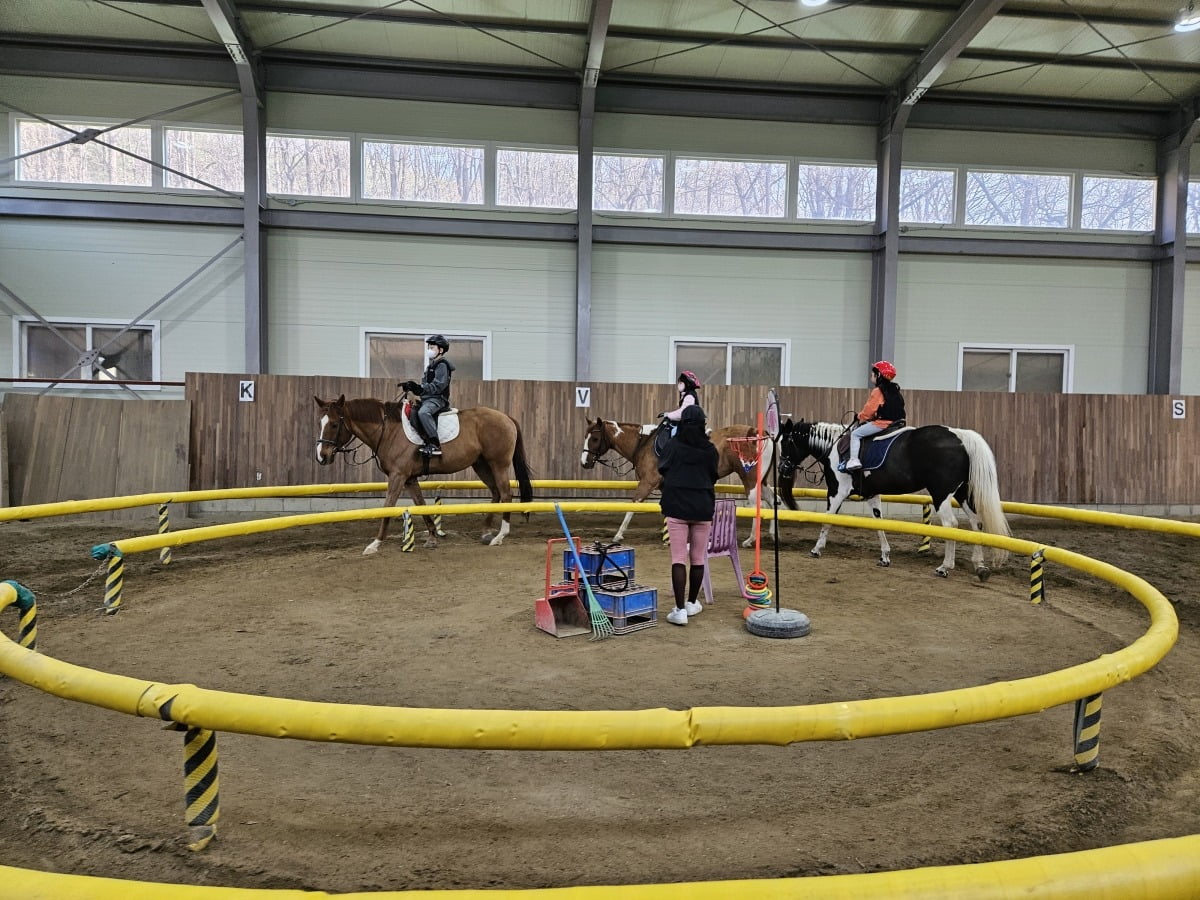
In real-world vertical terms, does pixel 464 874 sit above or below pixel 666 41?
below

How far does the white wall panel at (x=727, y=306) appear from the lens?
14586mm

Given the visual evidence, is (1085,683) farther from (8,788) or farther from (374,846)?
(8,788)

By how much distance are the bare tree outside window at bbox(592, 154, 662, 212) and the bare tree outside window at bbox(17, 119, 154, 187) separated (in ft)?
27.2

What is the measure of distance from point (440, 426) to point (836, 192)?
10.1 m

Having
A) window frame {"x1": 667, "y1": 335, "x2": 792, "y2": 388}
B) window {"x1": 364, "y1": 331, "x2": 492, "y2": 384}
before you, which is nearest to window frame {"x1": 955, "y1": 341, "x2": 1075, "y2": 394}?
window frame {"x1": 667, "y1": 335, "x2": 792, "y2": 388}

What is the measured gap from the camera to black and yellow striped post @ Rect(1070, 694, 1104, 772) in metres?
3.35

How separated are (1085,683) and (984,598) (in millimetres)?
4347

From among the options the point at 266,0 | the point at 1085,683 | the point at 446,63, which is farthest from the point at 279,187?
the point at 1085,683

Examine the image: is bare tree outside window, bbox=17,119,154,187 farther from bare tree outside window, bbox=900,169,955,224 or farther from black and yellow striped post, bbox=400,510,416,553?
bare tree outside window, bbox=900,169,955,224

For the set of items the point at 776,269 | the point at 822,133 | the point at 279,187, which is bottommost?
the point at 776,269

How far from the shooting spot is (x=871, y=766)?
354 cm

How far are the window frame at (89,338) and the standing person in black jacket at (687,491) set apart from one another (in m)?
11.6

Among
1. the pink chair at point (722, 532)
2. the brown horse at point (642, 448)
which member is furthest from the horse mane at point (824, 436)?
the pink chair at point (722, 532)

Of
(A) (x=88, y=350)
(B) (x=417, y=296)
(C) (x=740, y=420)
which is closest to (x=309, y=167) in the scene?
(B) (x=417, y=296)
